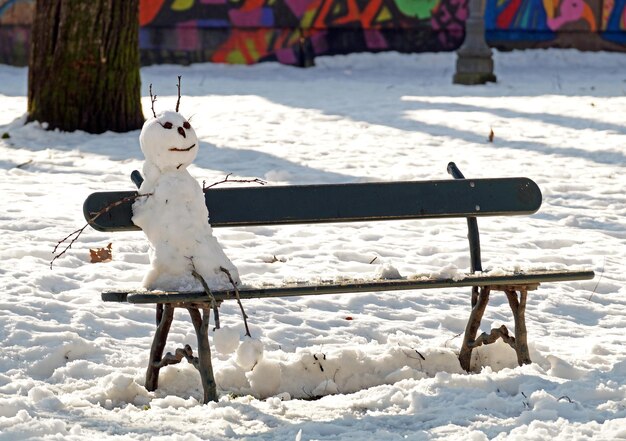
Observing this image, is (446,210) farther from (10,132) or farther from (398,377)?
(10,132)

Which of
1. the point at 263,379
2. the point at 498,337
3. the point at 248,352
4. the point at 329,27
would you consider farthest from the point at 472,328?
the point at 329,27

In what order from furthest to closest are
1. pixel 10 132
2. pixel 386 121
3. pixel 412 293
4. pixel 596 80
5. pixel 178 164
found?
pixel 596 80
pixel 386 121
pixel 10 132
pixel 412 293
pixel 178 164

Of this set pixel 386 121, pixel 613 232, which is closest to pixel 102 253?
pixel 613 232

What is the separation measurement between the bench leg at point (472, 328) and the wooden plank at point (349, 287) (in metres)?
0.12

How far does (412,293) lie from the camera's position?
248 inches

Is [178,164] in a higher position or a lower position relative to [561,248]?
higher

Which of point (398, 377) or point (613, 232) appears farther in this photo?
point (613, 232)

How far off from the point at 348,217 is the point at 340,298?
121cm

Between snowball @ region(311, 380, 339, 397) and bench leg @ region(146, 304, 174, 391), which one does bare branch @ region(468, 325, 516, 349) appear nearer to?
snowball @ region(311, 380, 339, 397)

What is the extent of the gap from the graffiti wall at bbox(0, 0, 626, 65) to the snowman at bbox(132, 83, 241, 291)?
14.8 meters

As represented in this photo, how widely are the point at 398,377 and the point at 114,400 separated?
1145 millimetres

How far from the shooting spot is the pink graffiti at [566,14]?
67.9 feet

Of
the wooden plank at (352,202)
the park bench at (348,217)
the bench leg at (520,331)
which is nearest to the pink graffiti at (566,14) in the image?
the park bench at (348,217)

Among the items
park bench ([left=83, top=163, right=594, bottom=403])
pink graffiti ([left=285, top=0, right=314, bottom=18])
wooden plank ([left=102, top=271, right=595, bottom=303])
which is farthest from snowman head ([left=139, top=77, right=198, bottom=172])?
pink graffiti ([left=285, top=0, right=314, bottom=18])
